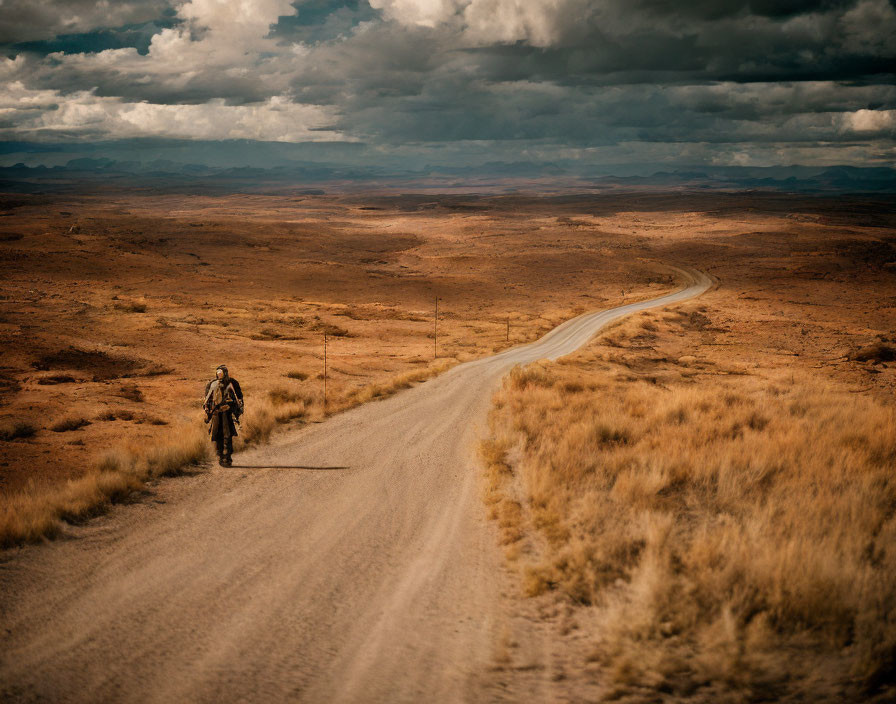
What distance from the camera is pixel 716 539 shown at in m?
6.75

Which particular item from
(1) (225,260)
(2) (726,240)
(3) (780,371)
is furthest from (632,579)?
(2) (726,240)

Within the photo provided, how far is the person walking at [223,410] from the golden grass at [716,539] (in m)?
5.25

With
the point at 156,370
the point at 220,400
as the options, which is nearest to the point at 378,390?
the point at 220,400

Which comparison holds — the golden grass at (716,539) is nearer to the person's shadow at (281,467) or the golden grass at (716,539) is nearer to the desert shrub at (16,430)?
the person's shadow at (281,467)

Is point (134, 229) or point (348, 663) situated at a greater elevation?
→ point (134, 229)

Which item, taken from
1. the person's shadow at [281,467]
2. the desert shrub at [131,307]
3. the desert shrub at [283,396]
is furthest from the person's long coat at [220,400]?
the desert shrub at [131,307]

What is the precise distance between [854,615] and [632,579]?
2.06 metres

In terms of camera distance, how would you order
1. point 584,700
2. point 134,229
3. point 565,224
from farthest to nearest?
point 565,224
point 134,229
point 584,700

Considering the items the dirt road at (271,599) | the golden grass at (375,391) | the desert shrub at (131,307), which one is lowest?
the golden grass at (375,391)

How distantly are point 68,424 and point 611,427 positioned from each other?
14.3 m

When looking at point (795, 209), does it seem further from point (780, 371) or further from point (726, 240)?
point (780, 371)

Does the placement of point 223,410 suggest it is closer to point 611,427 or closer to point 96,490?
point 96,490

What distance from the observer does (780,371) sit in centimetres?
2759

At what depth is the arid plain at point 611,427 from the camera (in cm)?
533
